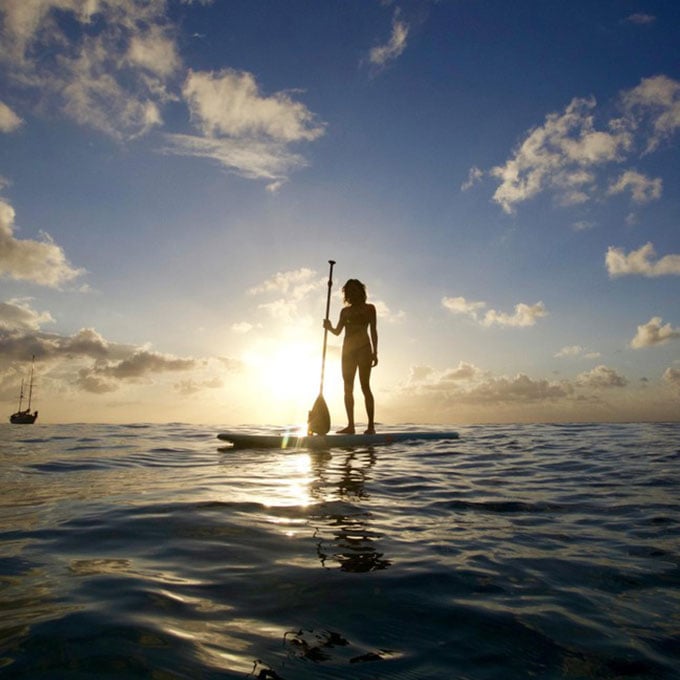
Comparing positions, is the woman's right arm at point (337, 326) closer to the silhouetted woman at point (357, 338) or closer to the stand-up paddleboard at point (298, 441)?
the silhouetted woman at point (357, 338)

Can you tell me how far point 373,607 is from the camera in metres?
2.36

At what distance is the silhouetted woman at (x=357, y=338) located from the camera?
1134 cm

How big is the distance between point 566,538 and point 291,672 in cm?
265

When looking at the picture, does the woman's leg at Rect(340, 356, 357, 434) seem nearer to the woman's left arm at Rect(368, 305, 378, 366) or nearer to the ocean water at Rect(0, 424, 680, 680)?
the woman's left arm at Rect(368, 305, 378, 366)

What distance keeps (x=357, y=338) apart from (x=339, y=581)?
29.3ft

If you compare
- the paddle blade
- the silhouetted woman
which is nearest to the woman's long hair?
the silhouetted woman

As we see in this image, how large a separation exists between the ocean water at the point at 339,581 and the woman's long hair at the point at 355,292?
6336mm

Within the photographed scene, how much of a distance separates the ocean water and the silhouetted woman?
5.61 metres

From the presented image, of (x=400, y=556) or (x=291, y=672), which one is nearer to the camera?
(x=291, y=672)

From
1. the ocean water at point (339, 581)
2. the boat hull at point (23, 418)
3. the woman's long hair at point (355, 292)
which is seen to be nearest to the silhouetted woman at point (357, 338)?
the woman's long hair at point (355, 292)

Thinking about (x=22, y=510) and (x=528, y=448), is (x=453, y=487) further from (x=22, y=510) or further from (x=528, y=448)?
(x=528, y=448)

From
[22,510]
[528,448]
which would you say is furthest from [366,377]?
[22,510]

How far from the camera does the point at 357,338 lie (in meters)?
11.5

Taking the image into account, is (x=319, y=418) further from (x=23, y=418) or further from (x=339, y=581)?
(x=23, y=418)
